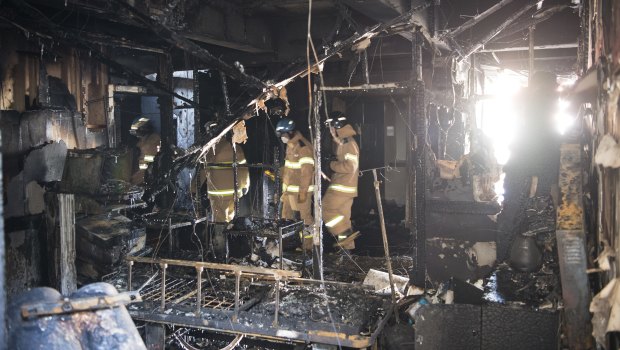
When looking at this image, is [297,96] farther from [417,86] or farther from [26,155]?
[26,155]

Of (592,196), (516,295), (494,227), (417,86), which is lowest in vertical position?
(516,295)

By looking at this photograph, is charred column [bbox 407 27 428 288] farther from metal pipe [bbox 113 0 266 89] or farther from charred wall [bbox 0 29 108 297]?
charred wall [bbox 0 29 108 297]

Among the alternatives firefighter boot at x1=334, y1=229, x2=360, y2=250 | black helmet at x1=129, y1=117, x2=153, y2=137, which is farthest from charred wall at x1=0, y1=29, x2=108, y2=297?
firefighter boot at x1=334, y1=229, x2=360, y2=250

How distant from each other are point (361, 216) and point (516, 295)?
27.0ft

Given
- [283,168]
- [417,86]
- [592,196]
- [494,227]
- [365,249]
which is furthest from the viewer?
[283,168]

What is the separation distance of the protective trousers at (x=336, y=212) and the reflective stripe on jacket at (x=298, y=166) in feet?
1.75

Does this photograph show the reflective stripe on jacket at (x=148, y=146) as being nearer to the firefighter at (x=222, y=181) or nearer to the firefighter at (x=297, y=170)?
the firefighter at (x=222, y=181)

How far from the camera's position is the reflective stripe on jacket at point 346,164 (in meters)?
10.5

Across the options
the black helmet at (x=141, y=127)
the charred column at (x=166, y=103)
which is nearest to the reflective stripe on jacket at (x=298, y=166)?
the charred column at (x=166, y=103)

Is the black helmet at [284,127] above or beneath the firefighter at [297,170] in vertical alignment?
above

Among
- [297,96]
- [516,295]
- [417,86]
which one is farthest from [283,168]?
[516,295]

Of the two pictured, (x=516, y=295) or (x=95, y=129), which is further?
(x=95, y=129)

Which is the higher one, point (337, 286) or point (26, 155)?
point (26, 155)

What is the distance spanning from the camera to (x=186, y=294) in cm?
709
